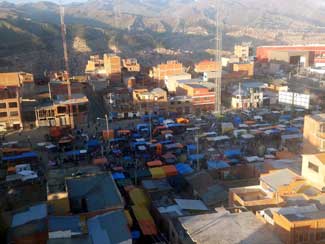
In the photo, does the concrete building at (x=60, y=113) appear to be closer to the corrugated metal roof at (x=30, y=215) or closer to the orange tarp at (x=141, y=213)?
the corrugated metal roof at (x=30, y=215)

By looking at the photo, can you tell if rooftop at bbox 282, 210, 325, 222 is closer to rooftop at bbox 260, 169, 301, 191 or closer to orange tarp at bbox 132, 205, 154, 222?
rooftop at bbox 260, 169, 301, 191

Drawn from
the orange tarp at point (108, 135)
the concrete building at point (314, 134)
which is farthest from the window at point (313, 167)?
the orange tarp at point (108, 135)

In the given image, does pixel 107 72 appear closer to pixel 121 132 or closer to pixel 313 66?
pixel 121 132

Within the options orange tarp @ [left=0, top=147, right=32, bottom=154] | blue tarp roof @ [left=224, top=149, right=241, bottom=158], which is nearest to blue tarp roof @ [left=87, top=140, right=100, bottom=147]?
orange tarp @ [left=0, top=147, right=32, bottom=154]

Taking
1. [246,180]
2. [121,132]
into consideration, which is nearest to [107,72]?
[121,132]

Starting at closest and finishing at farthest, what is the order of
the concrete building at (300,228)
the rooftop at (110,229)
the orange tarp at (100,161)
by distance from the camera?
the concrete building at (300,228)
the rooftop at (110,229)
the orange tarp at (100,161)

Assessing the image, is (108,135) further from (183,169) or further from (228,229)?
(228,229)

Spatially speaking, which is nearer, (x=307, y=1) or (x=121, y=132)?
(x=121, y=132)
